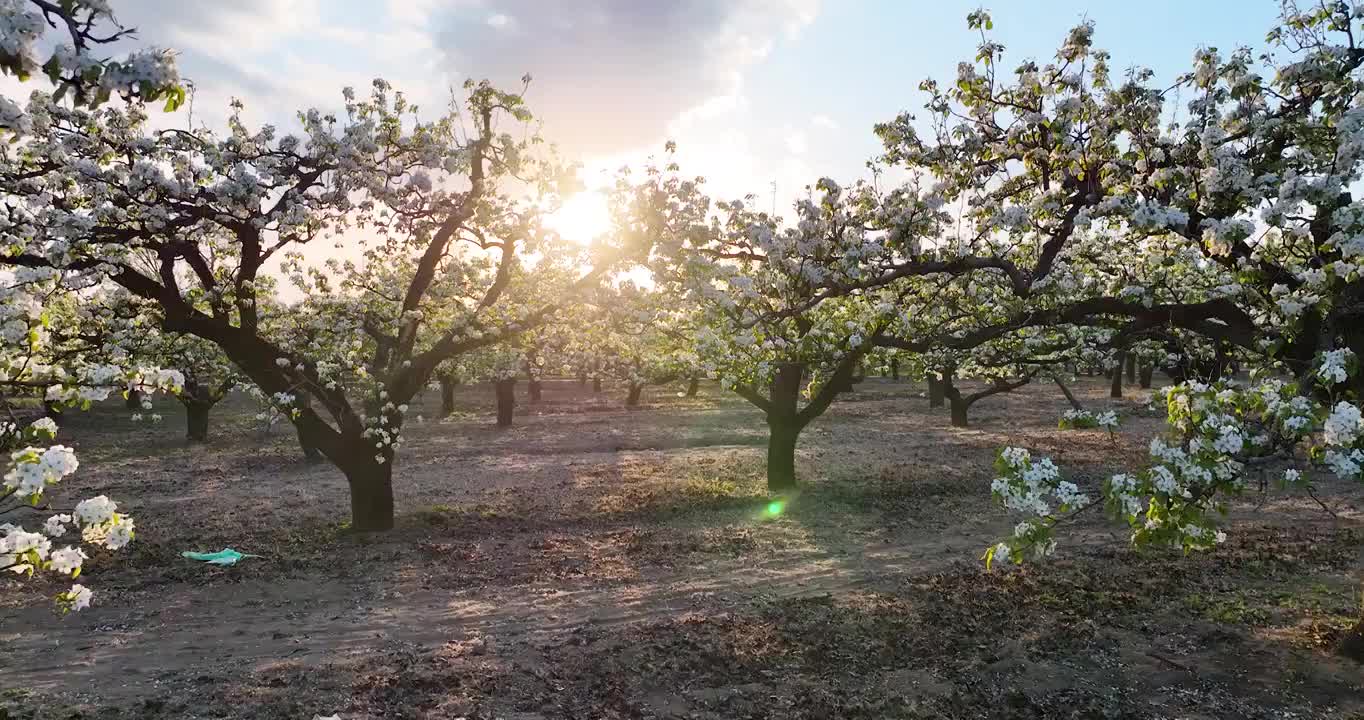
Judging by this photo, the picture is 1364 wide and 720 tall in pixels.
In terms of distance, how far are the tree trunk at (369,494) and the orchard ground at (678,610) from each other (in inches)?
23.0

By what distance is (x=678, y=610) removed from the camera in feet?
42.0

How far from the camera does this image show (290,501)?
73.4 ft

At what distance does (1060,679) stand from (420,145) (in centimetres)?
1552

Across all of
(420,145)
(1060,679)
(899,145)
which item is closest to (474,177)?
(420,145)

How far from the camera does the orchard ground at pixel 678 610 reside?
9.58 metres

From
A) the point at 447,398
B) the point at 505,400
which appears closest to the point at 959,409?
the point at 505,400

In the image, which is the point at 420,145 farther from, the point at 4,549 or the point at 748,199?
the point at 4,549

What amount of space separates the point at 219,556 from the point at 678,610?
34.4 ft

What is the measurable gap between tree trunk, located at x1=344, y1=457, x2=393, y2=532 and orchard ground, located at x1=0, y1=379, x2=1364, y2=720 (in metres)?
0.59

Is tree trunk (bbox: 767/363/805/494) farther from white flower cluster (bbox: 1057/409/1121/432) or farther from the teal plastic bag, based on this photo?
the teal plastic bag

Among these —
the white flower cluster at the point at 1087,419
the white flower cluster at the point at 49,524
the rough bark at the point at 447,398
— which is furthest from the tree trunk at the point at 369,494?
the rough bark at the point at 447,398

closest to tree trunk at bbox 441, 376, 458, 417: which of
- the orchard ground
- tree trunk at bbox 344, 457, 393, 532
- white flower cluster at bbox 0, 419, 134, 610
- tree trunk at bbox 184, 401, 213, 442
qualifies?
tree trunk at bbox 184, 401, 213, 442

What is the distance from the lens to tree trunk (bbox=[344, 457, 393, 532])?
1827 cm

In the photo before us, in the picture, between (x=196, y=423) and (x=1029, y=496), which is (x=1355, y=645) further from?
(x=196, y=423)
